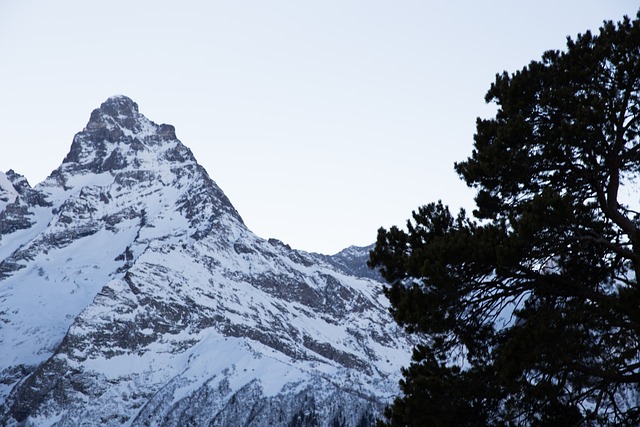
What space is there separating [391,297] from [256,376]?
13909cm

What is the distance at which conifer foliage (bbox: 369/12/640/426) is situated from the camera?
57.9ft

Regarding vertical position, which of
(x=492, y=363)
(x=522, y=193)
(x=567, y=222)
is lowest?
(x=492, y=363)

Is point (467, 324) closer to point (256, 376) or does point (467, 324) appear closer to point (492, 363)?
point (492, 363)

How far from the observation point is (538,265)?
63.0 feet

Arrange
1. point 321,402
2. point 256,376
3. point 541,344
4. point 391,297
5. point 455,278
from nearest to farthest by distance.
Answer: point 541,344, point 455,278, point 391,297, point 321,402, point 256,376

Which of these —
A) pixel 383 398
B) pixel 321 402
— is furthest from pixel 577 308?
pixel 383 398

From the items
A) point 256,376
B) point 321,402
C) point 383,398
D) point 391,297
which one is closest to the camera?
point 391,297

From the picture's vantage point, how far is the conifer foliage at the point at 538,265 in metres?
17.6

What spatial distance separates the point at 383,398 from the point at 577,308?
160 m

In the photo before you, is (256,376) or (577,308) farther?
(256,376)

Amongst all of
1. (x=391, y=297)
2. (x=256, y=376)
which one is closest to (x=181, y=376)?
(x=256, y=376)

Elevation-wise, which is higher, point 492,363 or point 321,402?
point 321,402

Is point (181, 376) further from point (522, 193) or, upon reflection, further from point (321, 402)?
point (522, 193)

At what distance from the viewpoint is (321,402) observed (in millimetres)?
142375
